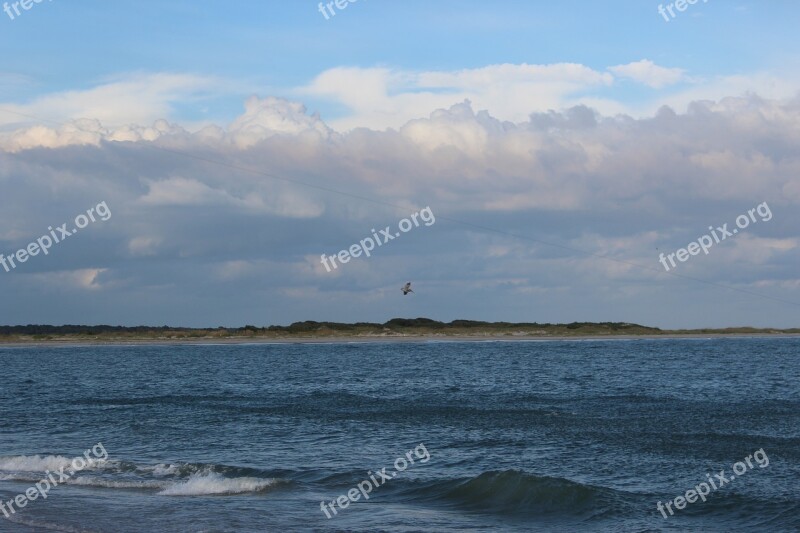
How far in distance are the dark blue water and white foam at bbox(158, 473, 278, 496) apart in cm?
6

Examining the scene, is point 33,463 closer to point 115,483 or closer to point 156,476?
point 115,483

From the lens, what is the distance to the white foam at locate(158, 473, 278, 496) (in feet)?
77.3

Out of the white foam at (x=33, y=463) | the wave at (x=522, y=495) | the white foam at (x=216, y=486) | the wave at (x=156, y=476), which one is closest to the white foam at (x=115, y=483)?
the wave at (x=156, y=476)

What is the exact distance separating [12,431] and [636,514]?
25.8 m

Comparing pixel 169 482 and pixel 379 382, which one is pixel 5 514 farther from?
pixel 379 382

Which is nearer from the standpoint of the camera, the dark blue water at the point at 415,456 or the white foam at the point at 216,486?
the dark blue water at the point at 415,456

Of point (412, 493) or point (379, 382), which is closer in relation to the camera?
point (412, 493)

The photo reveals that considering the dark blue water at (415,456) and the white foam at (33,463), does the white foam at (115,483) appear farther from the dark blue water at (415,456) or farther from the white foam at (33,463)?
the white foam at (33,463)

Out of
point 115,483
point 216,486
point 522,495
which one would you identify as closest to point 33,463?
point 115,483

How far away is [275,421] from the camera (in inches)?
1463

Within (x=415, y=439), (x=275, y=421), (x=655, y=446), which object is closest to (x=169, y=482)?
(x=415, y=439)

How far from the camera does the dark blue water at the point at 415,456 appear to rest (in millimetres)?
20453

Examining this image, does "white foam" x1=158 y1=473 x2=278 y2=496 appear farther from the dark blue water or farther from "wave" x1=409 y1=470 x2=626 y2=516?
"wave" x1=409 y1=470 x2=626 y2=516

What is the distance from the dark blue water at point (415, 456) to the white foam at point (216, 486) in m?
0.06
